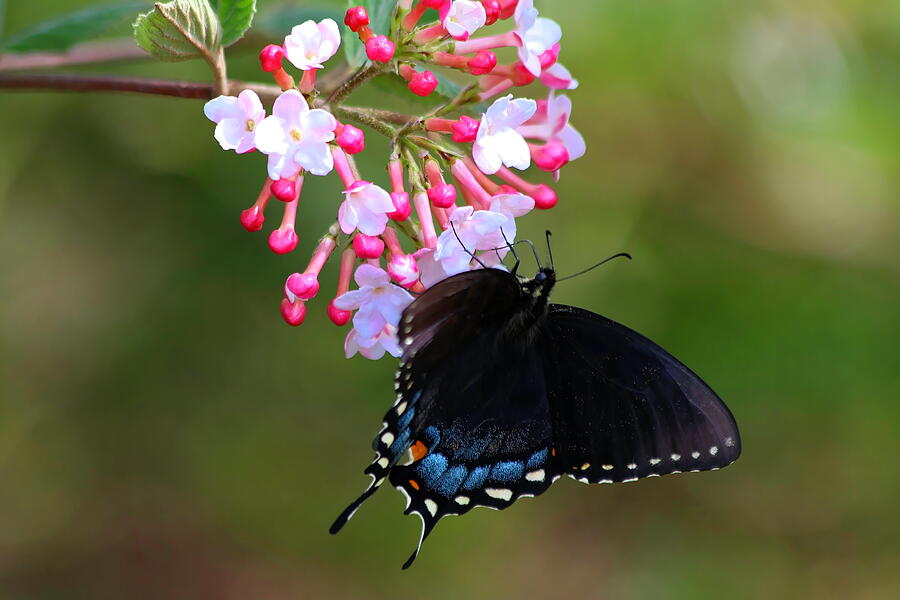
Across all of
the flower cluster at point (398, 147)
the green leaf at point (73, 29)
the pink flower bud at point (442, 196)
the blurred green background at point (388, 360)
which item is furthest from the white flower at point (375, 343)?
the blurred green background at point (388, 360)

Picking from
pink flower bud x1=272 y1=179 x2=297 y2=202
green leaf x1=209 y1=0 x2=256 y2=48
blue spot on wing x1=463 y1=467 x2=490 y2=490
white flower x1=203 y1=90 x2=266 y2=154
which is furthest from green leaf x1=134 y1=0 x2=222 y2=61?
blue spot on wing x1=463 y1=467 x2=490 y2=490

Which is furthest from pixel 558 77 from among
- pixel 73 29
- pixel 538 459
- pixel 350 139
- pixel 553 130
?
pixel 73 29

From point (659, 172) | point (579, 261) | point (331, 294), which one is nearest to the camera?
point (331, 294)

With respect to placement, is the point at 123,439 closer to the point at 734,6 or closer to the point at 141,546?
the point at 141,546

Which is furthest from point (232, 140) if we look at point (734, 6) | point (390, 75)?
point (734, 6)

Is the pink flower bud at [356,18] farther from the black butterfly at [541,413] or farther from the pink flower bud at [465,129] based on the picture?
the black butterfly at [541,413]
